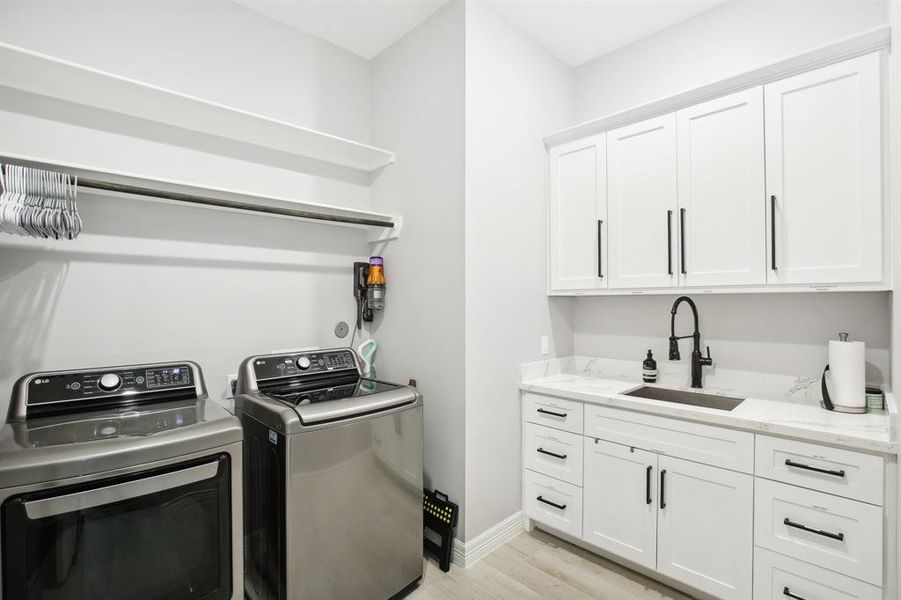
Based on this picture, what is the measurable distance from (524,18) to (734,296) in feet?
6.46

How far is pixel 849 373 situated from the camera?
1.77 m

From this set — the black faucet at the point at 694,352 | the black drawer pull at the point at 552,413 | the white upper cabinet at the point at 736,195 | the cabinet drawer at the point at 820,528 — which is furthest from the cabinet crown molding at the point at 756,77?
the cabinet drawer at the point at 820,528

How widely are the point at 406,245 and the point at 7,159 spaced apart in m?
1.70

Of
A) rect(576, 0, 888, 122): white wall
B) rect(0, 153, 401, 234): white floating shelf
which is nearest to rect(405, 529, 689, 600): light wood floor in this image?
rect(0, 153, 401, 234): white floating shelf

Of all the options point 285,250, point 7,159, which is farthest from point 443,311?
point 7,159

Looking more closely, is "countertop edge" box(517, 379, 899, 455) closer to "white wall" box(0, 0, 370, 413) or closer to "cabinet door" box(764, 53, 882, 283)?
"cabinet door" box(764, 53, 882, 283)

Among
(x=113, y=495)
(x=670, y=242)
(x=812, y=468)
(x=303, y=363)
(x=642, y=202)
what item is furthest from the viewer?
(x=642, y=202)

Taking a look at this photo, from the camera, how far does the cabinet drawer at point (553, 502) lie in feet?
7.34

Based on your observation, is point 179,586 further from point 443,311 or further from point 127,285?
point 443,311

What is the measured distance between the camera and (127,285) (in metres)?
1.93

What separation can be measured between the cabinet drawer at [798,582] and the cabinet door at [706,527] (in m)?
0.04

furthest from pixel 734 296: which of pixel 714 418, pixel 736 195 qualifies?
pixel 714 418

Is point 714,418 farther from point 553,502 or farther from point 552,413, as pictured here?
point 553,502

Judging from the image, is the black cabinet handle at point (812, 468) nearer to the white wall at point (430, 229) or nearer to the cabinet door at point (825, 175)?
the cabinet door at point (825, 175)
